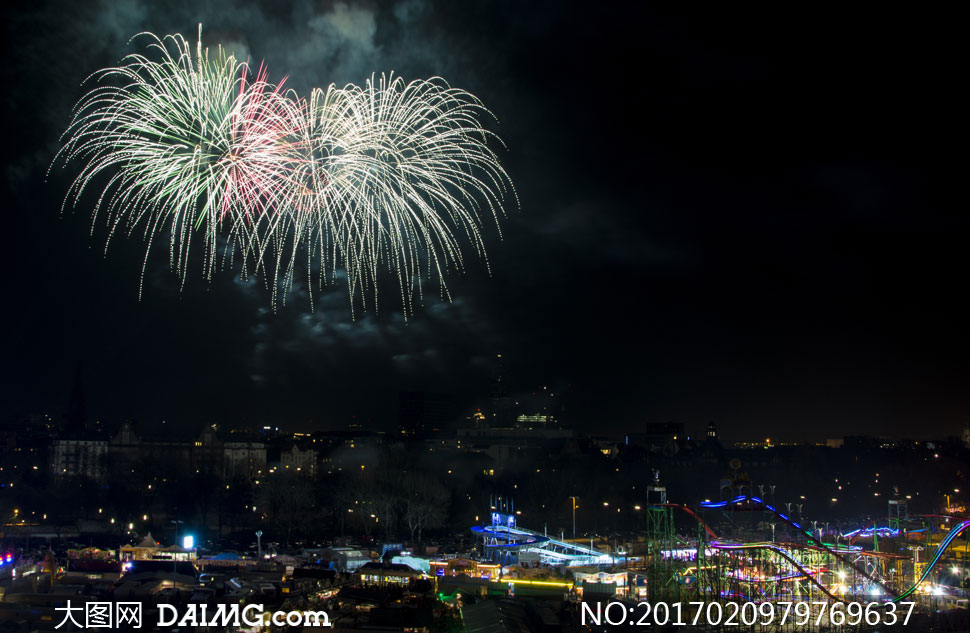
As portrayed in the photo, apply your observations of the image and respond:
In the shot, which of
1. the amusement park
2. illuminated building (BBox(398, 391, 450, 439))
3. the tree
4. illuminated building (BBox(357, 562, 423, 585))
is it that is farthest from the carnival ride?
illuminated building (BBox(398, 391, 450, 439))

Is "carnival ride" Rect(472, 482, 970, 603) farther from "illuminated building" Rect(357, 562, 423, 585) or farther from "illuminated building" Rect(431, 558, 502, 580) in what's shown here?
"illuminated building" Rect(357, 562, 423, 585)

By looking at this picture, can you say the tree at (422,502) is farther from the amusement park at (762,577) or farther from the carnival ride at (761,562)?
the amusement park at (762,577)

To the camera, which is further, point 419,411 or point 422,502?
point 419,411

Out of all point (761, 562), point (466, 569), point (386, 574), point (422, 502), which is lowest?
point (466, 569)

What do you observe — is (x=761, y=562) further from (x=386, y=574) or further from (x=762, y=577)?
(x=386, y=574)

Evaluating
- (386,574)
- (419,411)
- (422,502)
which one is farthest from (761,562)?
(419,411)

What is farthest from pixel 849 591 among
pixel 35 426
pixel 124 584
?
pixel 35 426

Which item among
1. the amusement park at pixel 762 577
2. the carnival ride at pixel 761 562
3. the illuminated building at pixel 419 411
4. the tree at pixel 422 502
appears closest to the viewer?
the amusement park at pixel 762 577

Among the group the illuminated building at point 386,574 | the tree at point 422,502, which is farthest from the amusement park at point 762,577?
the tree at point 422,502

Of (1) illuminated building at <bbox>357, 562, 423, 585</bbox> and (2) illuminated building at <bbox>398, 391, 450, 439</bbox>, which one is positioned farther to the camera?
(2) illuminated building at <bbox>398, 391, 450, 439</bbox>

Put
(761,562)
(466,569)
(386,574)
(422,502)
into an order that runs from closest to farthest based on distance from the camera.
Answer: (761,562), (386,574), (466,569), (422,502)

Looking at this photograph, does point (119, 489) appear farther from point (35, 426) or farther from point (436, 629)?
point (35, 426)
